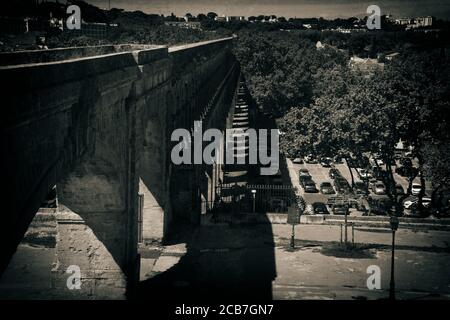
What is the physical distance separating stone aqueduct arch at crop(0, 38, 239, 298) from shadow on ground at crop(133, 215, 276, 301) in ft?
3.51

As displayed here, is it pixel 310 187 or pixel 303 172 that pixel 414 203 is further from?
pixel 303 172

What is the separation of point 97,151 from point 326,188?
78.7 feet

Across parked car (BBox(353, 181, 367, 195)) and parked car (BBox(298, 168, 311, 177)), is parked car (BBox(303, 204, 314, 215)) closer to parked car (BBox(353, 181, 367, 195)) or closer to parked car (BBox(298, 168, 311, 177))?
parked car (BBox(353, 181, 367, 195))

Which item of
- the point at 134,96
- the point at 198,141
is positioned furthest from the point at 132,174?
the point at 198,141

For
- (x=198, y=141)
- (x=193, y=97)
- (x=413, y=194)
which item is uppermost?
(x=193, y=97)

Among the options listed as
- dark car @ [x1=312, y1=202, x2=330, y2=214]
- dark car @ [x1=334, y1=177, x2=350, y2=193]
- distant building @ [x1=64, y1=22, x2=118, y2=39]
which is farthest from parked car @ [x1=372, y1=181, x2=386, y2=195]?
distant building @ [x1=64, y1=22, x2=118, y2=39]

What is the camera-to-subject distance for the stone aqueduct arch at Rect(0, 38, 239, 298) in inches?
339

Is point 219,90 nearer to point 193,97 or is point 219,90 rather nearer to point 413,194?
point 193,97

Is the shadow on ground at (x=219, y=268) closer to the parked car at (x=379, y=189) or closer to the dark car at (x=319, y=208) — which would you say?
the dark car at (x=319, y=208)

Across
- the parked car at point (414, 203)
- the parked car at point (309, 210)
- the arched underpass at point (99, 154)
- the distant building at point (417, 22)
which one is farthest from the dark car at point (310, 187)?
the distant building at point (417, 22)

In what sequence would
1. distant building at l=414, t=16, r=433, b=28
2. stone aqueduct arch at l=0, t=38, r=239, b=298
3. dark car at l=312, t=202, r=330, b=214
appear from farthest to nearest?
distant building at l=414, t=16, r=433, b=28 → dark car at l=312, t=202, r=330, b=214 → stone aqueduct arch at l=0, t=38, r=239, b=298

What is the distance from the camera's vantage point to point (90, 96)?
12.1 m

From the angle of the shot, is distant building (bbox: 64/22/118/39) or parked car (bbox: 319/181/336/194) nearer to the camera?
parked car (bbox: 319/181/336/194)

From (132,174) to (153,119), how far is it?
4680 millimetres
